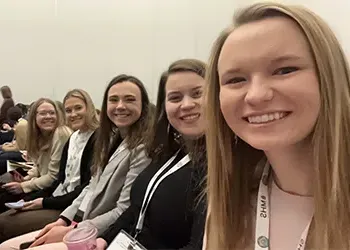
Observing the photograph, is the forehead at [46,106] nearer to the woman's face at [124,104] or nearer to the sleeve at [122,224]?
the woman's face at [124,104]

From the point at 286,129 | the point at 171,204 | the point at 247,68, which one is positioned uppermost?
the point at 247,68

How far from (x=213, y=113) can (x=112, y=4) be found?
5.52 m

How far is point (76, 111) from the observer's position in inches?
123

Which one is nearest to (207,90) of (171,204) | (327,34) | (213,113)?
(213,113)

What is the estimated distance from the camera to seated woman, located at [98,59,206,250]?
1681 millimetres

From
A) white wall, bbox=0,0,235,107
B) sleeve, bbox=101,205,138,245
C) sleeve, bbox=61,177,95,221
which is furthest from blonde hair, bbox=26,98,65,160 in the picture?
white wall, bbox=0,0,235,107

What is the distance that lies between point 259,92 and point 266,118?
57 millimetres

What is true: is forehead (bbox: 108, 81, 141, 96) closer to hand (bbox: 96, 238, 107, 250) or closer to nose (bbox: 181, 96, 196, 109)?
nose (bbox: 181, 96, 196, 109)

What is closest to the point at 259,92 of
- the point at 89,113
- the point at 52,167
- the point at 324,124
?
the point at 324,124

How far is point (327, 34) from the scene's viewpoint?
0.87 m

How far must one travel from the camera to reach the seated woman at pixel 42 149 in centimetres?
321

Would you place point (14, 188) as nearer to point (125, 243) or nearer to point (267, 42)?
point (125, 243)

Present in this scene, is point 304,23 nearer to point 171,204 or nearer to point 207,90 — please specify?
point 207,90

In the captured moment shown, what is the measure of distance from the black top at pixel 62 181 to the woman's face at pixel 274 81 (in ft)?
6.60
